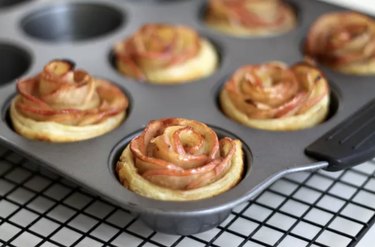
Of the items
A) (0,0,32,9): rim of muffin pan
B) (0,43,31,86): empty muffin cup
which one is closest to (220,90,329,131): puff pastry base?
(0,43,31,86): empty muffin cup

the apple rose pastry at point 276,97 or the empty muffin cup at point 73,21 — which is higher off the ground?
the apple rose pastry at point 276,97

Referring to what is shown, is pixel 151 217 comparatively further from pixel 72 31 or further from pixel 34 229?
pixel 72 31

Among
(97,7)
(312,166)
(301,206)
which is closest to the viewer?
(312,166)

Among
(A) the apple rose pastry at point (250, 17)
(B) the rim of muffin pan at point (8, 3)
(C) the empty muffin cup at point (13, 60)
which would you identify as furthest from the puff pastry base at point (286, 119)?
(B) the rim of muffin pan at point (8, 3)

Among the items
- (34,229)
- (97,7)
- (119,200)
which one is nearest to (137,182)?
(119,200)

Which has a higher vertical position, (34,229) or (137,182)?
(137,182)

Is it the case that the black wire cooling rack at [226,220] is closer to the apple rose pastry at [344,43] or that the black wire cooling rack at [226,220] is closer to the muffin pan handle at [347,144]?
the muffin pan handle at [347,144]
